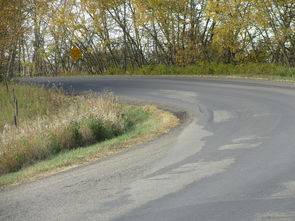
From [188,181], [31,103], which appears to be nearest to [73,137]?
[188,181]

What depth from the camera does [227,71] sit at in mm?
27531

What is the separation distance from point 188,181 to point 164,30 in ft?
84.9

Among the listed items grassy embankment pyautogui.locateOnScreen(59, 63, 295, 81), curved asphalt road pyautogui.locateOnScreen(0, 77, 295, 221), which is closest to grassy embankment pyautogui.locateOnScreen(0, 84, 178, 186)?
curved asphalt road pyautogui.locateOnScreen(0, 77, 295, 221)

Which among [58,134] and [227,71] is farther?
[227,71]

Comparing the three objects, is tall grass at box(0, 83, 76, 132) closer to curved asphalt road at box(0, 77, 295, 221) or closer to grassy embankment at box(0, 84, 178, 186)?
grassy embankment at box(0, 84, 178, 186)

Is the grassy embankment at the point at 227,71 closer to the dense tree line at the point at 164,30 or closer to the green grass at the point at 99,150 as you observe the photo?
the dense tree line at the point at 164,30

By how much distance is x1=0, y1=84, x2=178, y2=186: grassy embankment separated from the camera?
9.95 metres

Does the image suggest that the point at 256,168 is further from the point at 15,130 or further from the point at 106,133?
the point at 15,130

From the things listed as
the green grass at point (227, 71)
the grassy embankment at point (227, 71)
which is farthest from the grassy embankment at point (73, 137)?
the green grass at point (227, 71)

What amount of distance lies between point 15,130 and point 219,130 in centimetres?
Answer: 612

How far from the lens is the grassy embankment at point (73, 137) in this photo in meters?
9.95

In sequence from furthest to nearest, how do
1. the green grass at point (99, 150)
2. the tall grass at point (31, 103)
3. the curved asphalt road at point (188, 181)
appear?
the tall grass at point (31, 103), the green grass at point (99, 150), the curved asphalt road at point (188, 181)

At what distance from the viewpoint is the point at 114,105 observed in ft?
54.1

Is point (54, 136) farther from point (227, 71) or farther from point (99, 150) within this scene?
point (227, 71)
